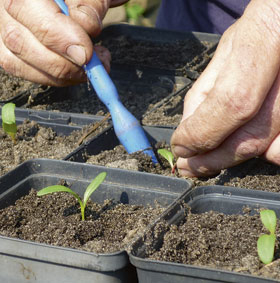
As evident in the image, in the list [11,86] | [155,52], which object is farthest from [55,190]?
[155,52]

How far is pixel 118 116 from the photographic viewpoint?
60.2 inches

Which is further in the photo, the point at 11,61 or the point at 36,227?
the point at 11,61

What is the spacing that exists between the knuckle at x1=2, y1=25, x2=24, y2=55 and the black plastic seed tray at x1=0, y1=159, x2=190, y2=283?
49 centimetres

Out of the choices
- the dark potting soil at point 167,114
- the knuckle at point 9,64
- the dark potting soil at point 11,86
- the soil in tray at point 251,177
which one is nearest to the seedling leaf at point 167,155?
the soil in tray at point 251,177

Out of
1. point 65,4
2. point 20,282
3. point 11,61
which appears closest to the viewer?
point 20,282

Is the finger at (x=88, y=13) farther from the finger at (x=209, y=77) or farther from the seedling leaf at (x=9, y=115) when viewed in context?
the finger at (x=209, y=77)

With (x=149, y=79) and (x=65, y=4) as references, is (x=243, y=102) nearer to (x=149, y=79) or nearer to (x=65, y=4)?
(x=65, y=4)

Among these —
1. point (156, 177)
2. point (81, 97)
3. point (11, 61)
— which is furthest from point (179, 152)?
point (81, 97)

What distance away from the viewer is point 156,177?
1222mm

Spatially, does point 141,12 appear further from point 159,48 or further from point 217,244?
point 217,244

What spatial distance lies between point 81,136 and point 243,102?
68 centimetres

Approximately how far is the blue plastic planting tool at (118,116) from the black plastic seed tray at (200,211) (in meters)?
0.33

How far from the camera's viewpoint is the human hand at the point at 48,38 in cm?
151

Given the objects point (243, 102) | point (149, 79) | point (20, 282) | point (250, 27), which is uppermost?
point (250, 27)
